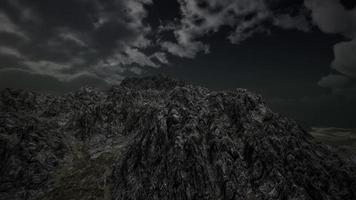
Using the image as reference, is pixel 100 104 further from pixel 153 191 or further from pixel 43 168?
pixel 153 191

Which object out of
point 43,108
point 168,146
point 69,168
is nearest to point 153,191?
point 168,146

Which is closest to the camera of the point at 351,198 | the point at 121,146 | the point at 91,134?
the point at 351,198

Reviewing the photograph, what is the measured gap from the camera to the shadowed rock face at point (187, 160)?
204 ft

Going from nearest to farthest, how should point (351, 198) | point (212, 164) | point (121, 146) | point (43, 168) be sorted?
1. point (351, 198)
2. point (212, 164)
3. point (43, 168)
4. point (121, 146)

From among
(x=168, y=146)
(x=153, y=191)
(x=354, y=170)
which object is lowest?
(x=153, y=191)

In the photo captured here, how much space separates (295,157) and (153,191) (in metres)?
43.0

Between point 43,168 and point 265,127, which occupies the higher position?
point 265,127

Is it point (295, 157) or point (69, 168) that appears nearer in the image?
point (295, 157)

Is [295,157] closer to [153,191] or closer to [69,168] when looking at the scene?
[153,191]

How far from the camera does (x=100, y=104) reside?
122 m

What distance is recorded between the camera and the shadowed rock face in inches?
2451

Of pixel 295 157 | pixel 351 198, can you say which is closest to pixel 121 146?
pixel 295 157

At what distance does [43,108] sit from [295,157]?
133 meters

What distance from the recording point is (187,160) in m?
67.4
